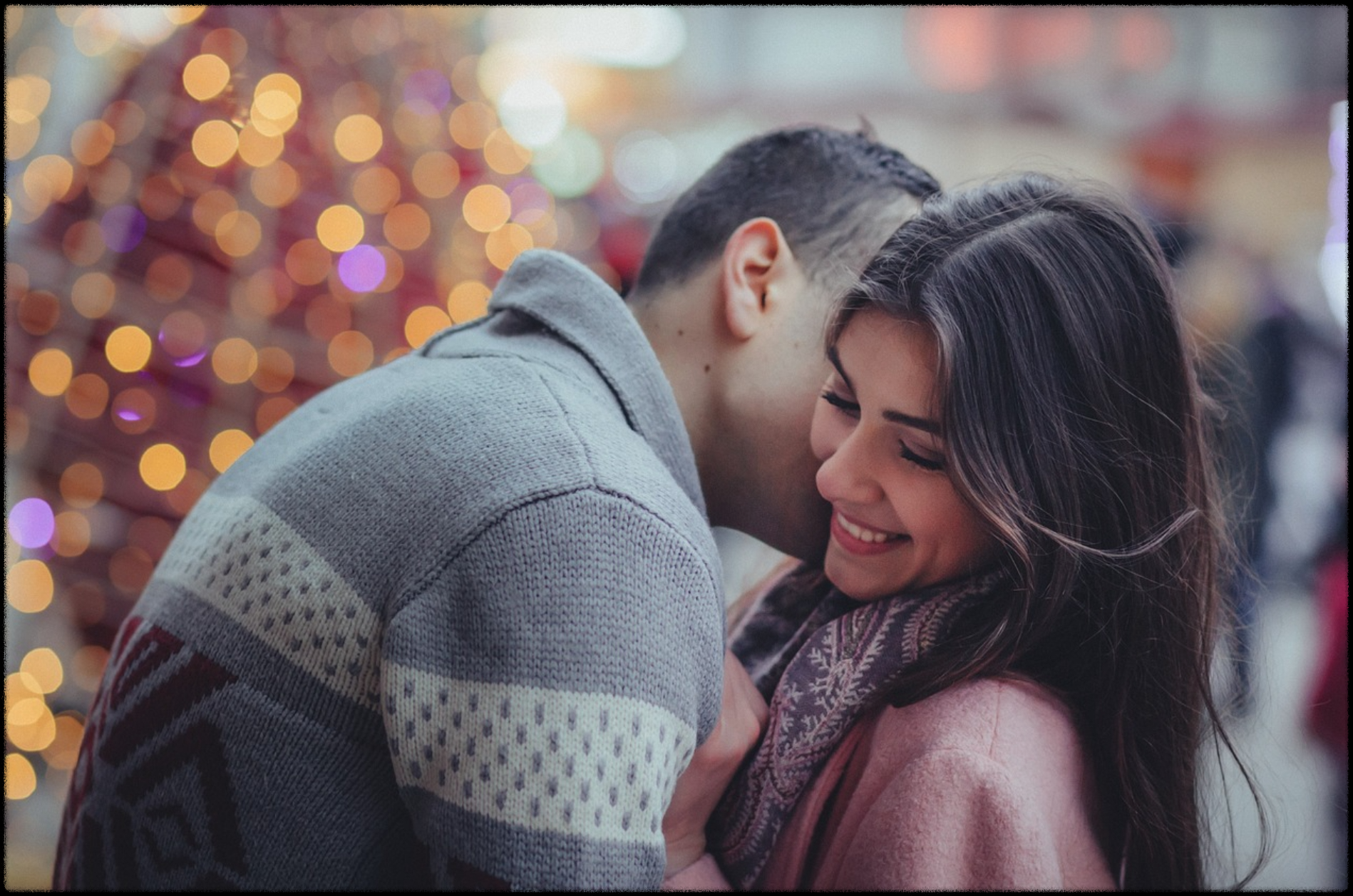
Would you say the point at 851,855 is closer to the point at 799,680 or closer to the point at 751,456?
the point at 799,680

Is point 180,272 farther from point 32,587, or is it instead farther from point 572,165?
point 572,165

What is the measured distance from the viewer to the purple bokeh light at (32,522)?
4.19 feet

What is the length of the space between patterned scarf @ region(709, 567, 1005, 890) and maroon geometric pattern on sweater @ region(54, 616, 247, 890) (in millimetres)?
435

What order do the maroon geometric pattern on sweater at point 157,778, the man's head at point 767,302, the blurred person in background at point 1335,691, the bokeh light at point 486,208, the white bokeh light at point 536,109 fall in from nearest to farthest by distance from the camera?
the maroon geometric pattern on sweater at point 157,778 → the man's head at point 767,302 → the bokeh light at point 486,208 → the blurred person in background at point 1335,691 → the white bokeh light at point 536,109

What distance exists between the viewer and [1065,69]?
6.91 m

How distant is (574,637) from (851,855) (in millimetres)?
349

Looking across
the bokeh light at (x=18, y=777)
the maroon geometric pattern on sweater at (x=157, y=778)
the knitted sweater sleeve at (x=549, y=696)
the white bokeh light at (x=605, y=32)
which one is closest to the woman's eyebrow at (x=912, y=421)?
the knitted sweater sleeve at (x=549, y=696)

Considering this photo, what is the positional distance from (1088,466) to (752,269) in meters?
0.43

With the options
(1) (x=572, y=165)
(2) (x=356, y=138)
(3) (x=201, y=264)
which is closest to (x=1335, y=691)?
(2) (x=356, y=138)

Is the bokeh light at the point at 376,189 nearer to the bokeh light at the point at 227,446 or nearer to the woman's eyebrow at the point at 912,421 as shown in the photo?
the bokeh light at the point at 227,446

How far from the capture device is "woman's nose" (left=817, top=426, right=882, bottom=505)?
2.91 ft

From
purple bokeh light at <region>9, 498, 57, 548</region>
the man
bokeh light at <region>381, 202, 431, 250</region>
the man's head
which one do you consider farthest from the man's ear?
purple bokeh light at <region>9, 498, 57, 548</region>

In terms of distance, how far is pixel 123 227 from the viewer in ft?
4.14

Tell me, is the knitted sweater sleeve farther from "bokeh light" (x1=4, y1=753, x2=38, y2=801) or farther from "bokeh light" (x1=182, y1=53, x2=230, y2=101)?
"bokeh light" (x1=4, y1=753, x2=38, y2=801)
